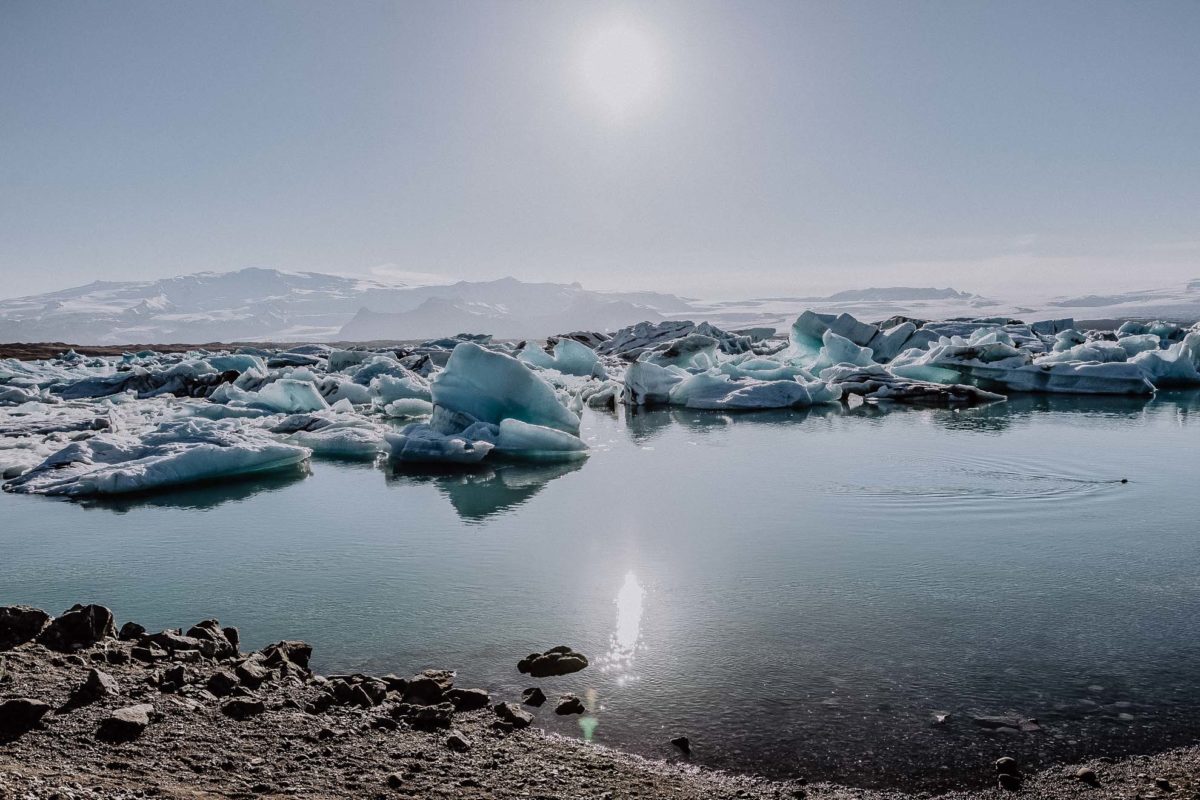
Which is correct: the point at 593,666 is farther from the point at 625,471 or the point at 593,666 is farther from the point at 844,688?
the point at 625,471

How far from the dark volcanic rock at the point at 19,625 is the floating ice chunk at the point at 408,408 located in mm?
10818

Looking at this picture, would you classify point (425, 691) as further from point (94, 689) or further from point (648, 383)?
point (648, 383)

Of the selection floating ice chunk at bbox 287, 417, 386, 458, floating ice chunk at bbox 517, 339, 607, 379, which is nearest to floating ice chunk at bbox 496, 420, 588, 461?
floating ice chunk at bbox 287, 417, 386, 458

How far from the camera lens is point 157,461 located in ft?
25.5

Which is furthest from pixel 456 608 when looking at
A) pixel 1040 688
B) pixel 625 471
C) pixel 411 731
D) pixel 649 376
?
pixel 649 376

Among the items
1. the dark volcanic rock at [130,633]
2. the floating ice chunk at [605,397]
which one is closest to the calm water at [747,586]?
the dark volcanic rock at [130,633]

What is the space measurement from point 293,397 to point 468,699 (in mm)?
11394

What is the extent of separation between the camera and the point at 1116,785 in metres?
2.39

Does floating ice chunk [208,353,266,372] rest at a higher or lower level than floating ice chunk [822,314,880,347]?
lower

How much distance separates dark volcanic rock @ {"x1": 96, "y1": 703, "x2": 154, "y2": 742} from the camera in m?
2.37

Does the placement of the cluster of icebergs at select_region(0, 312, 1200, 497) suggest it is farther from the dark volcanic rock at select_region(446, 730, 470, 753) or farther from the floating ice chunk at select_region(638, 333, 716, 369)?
the dark volcanic rock at select_region(446, 730, 470, 753)

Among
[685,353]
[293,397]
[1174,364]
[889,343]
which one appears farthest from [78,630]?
[889,343]

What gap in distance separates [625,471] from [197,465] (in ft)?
14.1

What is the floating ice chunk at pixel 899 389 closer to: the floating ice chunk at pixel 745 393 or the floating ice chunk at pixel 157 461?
the floating ice chunk at pixel 745 393
